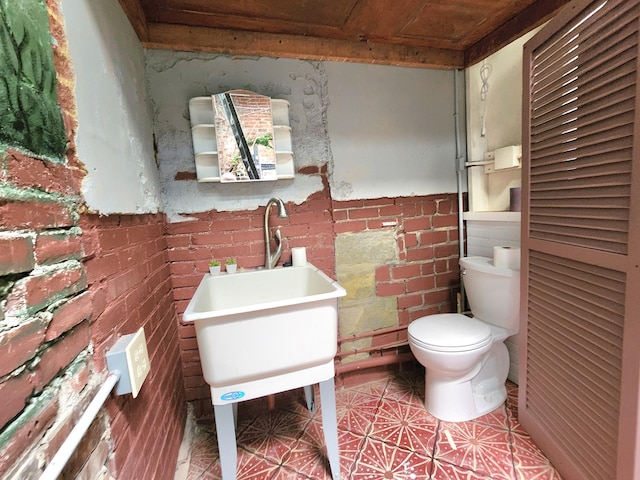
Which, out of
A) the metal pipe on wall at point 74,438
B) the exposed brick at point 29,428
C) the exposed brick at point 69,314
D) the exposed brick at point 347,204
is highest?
the exposed brick at point 347,204

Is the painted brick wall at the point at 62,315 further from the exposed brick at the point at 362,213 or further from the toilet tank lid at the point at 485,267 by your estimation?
the toilet tank lid at the point at 485,267

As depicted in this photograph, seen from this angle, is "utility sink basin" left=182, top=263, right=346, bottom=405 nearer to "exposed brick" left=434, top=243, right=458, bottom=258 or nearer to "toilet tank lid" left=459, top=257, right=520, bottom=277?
"toilet tank lid" left=459, top=257, right=520, bottom=277

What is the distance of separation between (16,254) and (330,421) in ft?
3.88

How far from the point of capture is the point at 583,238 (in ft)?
3.34

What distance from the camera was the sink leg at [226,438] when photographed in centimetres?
108

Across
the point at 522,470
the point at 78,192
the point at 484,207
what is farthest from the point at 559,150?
the point at 78,192

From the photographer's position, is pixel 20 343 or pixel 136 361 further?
pixel 136 361

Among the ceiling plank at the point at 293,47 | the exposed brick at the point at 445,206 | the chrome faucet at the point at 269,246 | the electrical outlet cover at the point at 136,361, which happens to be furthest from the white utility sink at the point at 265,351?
the ceiling plank at the point at 293,47

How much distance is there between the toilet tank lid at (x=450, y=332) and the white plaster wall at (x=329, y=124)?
821 millimetres

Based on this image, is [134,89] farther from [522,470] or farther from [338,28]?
[522,470]

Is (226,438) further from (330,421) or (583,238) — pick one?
(583,238)

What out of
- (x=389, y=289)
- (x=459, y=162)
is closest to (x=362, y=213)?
(x=389, y=289)

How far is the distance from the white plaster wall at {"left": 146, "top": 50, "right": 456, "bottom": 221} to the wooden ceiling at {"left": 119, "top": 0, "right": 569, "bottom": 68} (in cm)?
7

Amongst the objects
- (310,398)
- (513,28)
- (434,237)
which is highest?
(513,28)
